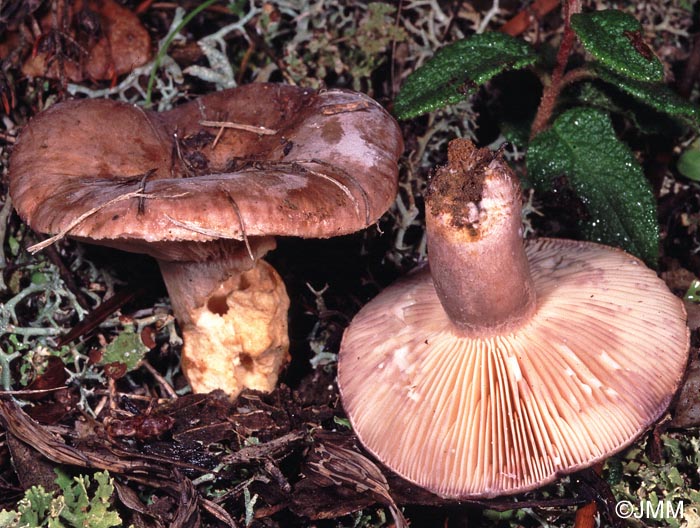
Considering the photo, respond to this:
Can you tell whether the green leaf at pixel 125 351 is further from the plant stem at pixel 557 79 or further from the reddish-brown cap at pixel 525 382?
the plant stem at pixel 557 79

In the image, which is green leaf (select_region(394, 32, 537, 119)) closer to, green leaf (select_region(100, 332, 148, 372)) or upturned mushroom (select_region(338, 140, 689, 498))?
upturned mushroom (select_region(338, 140, 689, 498))

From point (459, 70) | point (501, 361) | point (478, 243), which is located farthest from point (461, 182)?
point (459, 70)

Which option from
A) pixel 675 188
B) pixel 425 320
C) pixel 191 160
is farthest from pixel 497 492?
pixel 675 188

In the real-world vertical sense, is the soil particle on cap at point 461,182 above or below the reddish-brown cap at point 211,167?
above

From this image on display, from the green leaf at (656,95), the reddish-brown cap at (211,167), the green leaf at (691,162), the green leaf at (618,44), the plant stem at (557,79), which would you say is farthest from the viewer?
the green leaf at (691,162)

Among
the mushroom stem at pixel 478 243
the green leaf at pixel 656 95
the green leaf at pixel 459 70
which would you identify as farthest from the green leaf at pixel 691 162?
the mushroom stem at pixel 478 243

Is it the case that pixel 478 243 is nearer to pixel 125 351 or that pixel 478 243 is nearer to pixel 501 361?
pixel 501 361
